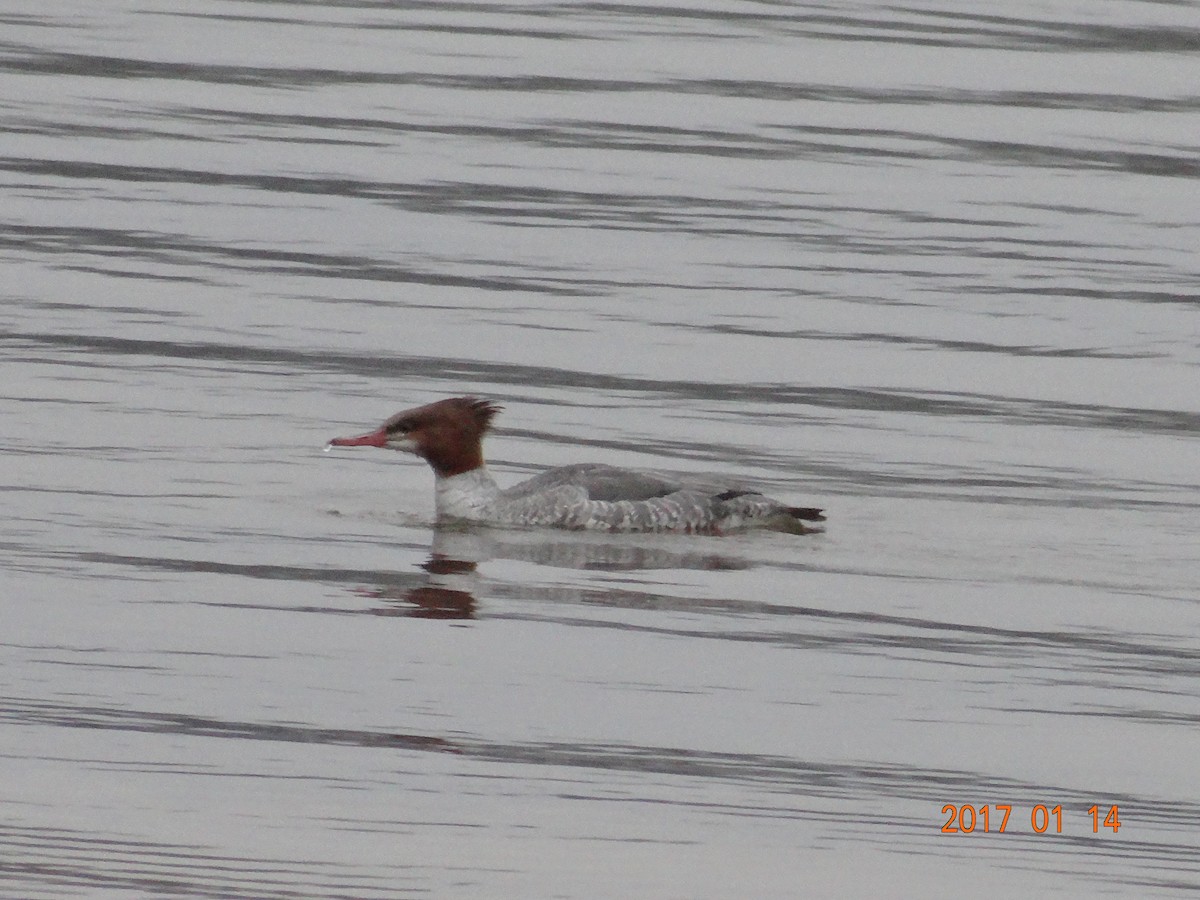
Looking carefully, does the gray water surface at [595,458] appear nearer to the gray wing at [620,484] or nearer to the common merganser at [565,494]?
the common merganser at [565,494]

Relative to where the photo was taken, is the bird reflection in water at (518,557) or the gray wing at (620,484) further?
the gray wing at (620,484)

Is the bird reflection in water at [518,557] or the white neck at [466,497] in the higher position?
the white neck at [466,497]

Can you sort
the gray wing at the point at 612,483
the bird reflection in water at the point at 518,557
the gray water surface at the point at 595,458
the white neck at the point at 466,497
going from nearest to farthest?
the gray water surface at the point at 595,458, the bird reflection in water at the point at 518,557, the gray wing at the point at 612,483, the white neck at the point at 466,497

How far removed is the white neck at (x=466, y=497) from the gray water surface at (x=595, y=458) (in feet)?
0.85

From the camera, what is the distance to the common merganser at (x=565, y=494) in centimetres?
1409

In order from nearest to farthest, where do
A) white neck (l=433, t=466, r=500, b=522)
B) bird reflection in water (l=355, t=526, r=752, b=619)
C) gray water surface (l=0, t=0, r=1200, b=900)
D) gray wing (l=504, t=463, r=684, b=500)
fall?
gray water surface (l=0, t=0, r=1200, b=900), bird reflection in water (l=355, t=526, r=752, b=619), gray wing (l=504, t=463, r=684, b=500), white neck (l=433, t=466, r=500, b=522)

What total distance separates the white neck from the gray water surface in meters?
0.26

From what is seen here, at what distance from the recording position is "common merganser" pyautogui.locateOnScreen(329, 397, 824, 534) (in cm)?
1409

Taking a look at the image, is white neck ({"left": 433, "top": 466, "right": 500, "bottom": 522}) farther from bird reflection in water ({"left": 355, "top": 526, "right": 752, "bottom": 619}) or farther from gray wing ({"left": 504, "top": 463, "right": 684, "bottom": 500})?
gray wing ({"left": 504, "top": 463, "right": 684, "bottom": 500})

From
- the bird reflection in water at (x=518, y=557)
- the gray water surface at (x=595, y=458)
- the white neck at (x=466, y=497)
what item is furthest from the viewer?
the white neck at (x=466, y=497)

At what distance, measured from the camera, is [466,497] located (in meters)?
14.4

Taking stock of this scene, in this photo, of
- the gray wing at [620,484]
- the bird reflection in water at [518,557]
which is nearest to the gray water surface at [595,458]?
the bird reflection in water at [518,557]

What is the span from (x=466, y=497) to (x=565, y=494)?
588 millimetres

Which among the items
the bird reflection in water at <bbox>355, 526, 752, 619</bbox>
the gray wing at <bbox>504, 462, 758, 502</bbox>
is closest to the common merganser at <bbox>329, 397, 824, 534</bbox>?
the gray wing at <bbox>504, 462, 758, 502</bbox>
